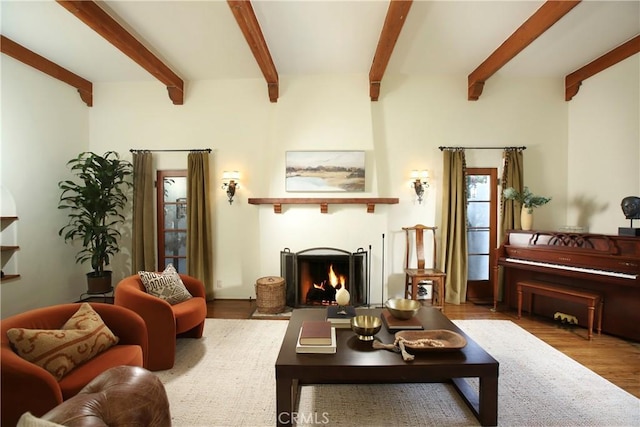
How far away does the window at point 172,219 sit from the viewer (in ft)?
14.2

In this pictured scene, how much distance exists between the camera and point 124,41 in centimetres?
311

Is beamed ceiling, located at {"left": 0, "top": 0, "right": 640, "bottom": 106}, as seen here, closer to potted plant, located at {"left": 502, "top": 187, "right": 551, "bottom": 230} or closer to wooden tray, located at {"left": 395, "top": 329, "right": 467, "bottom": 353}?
potted plant, located at {"left": 502, "top": 187, "right": 551, "bottom": 230}

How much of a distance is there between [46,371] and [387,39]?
376 centimetres

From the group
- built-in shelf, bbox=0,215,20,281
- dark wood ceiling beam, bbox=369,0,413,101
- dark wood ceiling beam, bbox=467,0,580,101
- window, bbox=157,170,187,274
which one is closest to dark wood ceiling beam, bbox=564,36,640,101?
dark wood ceiling beam, bbox=467,0,580,101

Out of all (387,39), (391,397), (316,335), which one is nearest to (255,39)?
(387,39)

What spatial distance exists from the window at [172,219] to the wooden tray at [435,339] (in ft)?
11.8

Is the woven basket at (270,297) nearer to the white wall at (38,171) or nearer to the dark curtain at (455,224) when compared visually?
the dark curtain at (455,224)

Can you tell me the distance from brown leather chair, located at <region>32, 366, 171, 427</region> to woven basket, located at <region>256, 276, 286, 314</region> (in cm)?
230

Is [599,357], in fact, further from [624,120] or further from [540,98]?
[540,98]

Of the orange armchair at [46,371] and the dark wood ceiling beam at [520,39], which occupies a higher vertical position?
the dark wood ceiling beam at [520,39]

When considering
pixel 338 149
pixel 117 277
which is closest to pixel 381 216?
pixel 338 149

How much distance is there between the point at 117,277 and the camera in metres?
4.34

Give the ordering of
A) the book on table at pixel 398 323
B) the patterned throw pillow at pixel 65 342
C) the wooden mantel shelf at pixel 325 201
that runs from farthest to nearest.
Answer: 1. the wooden mantel shelf at pixel 325 201
2. the book on table at pixel 398 323
3. the patterned throw pillow at pixel 65 342

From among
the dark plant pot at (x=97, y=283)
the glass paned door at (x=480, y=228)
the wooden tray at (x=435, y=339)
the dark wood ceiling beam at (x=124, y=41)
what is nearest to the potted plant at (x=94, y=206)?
the dark plant pot at (x=97, y=283)
